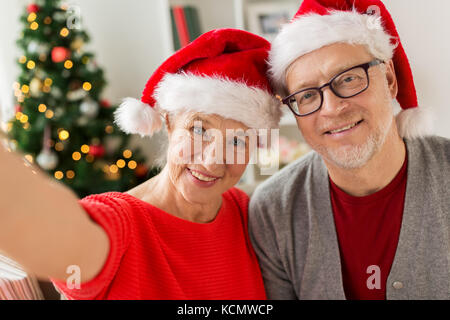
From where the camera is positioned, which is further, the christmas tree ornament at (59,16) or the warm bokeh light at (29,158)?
the christmas tree ornament at (59,16)

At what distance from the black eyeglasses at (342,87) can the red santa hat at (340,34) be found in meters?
0.08

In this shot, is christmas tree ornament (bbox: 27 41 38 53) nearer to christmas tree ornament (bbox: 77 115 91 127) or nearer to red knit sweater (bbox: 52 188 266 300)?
christmas tree ornament (bbox: 77 115 91 127)

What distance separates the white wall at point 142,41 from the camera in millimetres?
1756

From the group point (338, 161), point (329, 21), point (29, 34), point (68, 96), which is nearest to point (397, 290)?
point (338, 161)

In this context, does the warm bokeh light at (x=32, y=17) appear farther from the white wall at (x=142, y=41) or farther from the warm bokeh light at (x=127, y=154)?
the warm bokeh light at (x=127, y=154)

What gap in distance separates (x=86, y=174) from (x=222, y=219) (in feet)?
4.86

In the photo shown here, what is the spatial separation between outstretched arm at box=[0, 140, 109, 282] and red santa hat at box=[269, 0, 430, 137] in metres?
0.81

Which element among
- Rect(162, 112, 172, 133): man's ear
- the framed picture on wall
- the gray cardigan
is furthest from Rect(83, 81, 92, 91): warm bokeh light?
the gray cardigan

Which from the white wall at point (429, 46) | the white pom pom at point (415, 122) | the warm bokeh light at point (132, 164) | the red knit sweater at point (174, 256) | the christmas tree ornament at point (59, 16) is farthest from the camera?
the warm bokeh light at point (132, 164)

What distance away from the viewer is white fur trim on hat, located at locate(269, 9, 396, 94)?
43.4 inches

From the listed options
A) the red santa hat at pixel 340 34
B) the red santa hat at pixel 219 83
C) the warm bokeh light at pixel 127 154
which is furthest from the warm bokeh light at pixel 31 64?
the red santa hat at pixel 340 34

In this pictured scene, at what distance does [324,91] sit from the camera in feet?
3.65

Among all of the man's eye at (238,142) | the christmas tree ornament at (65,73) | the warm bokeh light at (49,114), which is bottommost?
the man's eye at (238,142)

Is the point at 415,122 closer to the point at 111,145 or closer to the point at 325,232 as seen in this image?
the point at 325,232
